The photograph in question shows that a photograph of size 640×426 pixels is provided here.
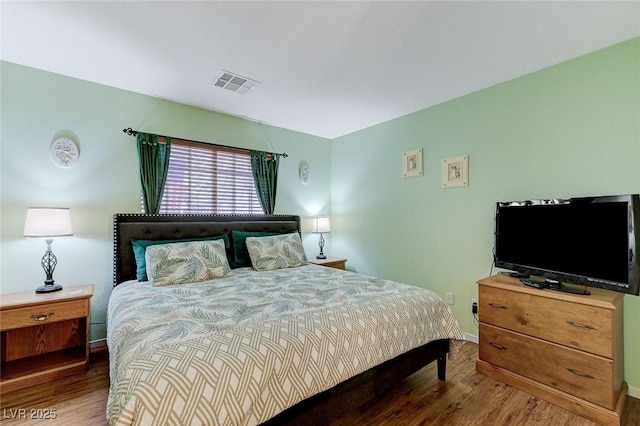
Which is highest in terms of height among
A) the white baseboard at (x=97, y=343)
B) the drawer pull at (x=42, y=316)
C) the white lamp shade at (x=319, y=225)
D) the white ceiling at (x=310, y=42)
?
the white ceiling at (x=310, y=42)

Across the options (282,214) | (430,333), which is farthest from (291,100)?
(430,333)

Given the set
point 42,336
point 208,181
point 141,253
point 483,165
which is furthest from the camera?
point 208,181

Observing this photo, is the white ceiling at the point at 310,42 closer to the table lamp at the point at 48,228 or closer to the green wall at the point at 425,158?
the green wall at the point at 425,158

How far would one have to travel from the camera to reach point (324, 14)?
1.79 metres

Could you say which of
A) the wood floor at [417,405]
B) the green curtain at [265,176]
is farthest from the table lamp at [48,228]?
the green curtain at [265,176]

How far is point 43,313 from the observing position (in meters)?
2.11

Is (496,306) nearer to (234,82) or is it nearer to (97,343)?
(234,82)

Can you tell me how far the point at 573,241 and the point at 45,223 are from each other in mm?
4004

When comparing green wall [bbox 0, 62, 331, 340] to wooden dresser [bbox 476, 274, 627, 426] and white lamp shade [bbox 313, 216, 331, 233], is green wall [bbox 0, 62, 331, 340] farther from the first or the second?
wooden dresser [bbox 476, 274, 627, 426]

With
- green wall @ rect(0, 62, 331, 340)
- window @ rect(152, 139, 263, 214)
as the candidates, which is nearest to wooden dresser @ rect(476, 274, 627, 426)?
window @ rect(152, 139, 263, 214)

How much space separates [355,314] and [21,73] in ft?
11.2

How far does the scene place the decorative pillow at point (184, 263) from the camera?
2.37 metres

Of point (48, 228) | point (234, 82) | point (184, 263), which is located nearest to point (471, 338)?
point (184, 263)

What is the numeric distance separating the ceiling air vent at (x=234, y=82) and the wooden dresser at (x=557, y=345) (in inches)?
109
